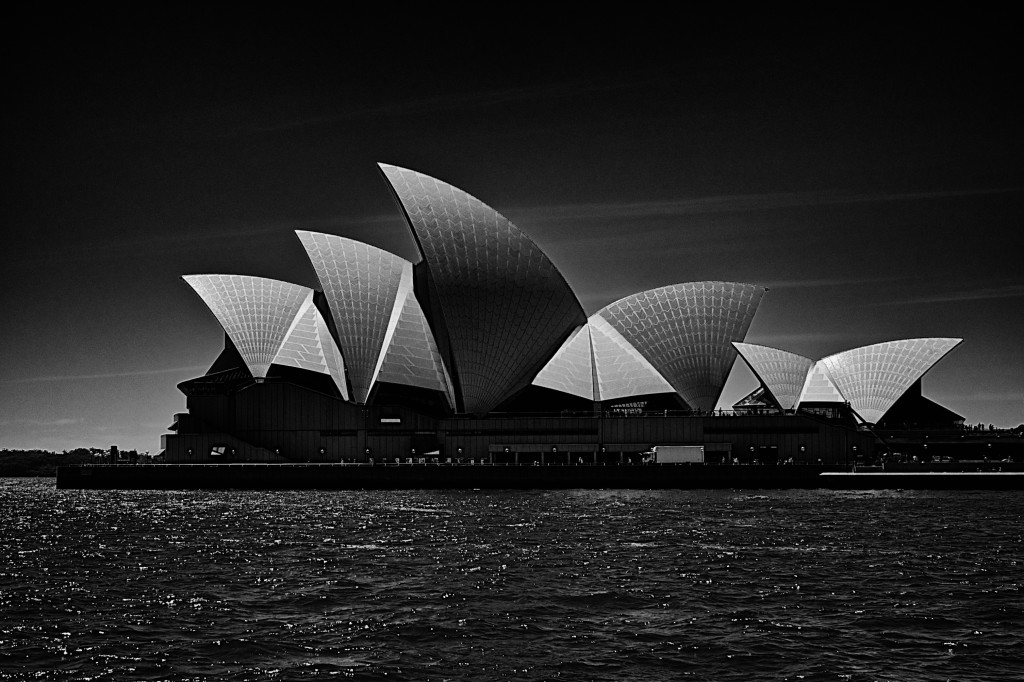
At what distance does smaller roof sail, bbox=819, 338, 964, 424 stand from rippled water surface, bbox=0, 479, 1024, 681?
48344mm

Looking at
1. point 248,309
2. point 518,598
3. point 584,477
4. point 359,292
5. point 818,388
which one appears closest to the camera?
point 518,598

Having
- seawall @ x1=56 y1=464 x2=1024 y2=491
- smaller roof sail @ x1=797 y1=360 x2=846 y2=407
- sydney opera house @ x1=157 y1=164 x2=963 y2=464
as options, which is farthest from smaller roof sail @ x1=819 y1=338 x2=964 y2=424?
seawall @ x1=56 y1=464 x2=1024 y2=491

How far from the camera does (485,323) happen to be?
79625mm

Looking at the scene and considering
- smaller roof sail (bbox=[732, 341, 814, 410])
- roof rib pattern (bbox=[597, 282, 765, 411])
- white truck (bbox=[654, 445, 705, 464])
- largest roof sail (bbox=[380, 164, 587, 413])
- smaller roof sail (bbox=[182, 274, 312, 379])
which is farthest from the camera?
smaller roof sail (bbox=[732, 341, 814, 410])

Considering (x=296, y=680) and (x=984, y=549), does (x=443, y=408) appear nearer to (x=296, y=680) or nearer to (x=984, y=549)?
(x=984, y=549)

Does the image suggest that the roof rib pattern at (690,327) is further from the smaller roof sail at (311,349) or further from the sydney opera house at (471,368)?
the smaller roof sail at (311,349)

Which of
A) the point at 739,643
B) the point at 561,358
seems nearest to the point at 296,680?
the point at 739,643

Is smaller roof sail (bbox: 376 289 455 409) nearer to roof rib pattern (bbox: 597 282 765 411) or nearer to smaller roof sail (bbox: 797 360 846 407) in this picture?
roof rib pattern (bbox: 597 282 765 411)

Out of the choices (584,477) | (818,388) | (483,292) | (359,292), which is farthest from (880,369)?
(359,292)

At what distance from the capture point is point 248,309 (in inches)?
3253

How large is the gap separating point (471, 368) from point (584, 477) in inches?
561

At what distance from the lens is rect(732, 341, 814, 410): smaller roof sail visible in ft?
291

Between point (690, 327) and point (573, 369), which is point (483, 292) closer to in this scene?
point (573, 369)

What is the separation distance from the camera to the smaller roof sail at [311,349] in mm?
82812
